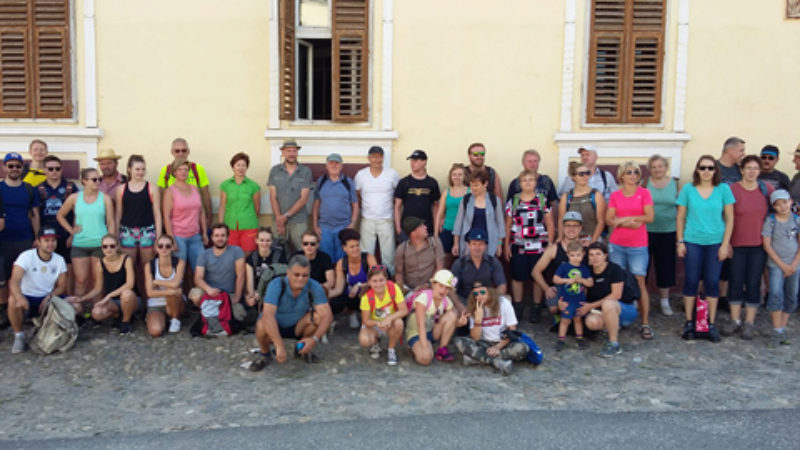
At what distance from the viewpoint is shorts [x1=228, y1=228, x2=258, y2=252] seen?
756 cm

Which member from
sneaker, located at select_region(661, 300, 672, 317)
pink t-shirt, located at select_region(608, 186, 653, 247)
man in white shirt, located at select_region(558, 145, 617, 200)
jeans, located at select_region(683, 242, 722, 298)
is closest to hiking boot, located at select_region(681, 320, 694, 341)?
jeans, located at select_region(683, 242, 722, 298)

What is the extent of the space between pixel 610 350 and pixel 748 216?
197 cm

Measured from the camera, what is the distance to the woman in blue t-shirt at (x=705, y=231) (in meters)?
6.62

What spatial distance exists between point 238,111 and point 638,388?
5365mm

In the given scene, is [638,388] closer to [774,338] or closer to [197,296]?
[774,338]

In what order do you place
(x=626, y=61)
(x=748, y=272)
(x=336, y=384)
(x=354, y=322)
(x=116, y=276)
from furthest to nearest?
(x=626, y=61), (x=354, y=322), (x=116, y=276), (x=748, y=272), (x=336, y=384)

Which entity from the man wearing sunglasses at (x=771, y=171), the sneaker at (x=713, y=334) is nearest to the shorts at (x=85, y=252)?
the sneaker at (x=713, y=334)

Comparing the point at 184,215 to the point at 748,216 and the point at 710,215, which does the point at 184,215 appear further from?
the point at 748,216

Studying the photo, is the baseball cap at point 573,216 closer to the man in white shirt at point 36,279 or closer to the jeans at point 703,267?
the jeans at point 703,267

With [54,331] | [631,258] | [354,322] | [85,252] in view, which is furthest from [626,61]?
[54,331]

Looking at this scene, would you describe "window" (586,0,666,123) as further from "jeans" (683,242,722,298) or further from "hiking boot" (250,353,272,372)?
"hiking boot" (250,353,272,372)

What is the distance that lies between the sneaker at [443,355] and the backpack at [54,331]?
3.57 metres

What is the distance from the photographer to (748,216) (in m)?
6.65

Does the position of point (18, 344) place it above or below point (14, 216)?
below
